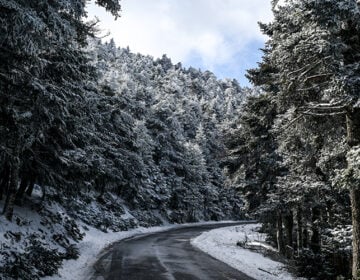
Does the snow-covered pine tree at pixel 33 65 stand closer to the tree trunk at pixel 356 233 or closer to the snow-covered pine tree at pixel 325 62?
the snow-covered pine tree at pixel 325 62

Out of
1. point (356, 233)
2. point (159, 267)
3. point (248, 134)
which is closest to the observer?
point (356, 233)

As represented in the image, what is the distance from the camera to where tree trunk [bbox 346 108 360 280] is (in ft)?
33.5

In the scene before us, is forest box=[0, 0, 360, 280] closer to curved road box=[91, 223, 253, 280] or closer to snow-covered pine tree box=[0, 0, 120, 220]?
snow-covered pine tree box=[0, 0, 120, 220]

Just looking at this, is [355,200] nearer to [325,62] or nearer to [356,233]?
[356,233]

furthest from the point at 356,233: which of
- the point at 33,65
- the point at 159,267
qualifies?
the point at 33,65

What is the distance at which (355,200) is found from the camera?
34.4ft

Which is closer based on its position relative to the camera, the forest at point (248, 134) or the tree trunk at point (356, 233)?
the forest at point (248, 134)

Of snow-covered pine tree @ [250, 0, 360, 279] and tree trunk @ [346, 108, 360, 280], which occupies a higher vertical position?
snow-covered pine tree @ [250, 0, 360, 279]

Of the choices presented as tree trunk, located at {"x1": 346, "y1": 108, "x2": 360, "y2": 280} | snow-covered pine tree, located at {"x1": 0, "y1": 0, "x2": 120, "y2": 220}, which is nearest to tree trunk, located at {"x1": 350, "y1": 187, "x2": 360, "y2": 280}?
tree trunk, located at {"x1": 346, "y1": 108, "x2": 360, "y2": 280}

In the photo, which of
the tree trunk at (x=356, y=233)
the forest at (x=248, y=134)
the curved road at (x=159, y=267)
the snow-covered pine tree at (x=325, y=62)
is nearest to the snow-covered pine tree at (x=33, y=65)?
the forest at (x=248, y=134)

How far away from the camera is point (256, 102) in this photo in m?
20.5

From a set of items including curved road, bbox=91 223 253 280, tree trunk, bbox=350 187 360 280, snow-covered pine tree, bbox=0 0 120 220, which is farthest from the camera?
curved road, bbox=91 223 253 280

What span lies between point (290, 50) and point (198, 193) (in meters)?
50.7

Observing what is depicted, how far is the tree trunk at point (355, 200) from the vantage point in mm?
10211
